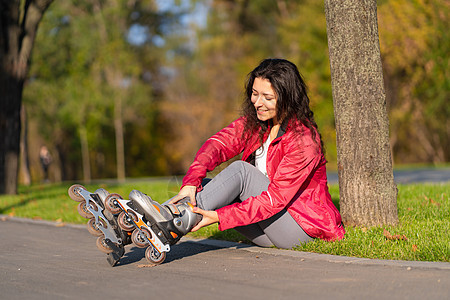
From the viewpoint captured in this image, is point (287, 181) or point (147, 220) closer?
point (147, 220)

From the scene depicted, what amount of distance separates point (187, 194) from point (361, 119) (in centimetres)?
204

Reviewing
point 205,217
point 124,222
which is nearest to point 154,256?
point 124,222

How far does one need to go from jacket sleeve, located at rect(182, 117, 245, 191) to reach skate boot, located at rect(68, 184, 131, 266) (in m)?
0.72

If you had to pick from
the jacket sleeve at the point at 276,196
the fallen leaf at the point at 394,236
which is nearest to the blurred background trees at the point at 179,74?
the fallen leaf at the point at 394,236

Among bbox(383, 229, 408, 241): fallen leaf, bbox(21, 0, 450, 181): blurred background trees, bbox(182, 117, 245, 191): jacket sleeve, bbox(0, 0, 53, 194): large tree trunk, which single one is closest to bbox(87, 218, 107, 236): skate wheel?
bbox(182, 117, 245, 191): jacket sleeve

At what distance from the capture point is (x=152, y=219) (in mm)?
4223

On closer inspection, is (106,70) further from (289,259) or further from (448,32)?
(289,259)

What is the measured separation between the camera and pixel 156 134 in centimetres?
4531

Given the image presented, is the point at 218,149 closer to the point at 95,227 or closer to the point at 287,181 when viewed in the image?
the point at 287,181

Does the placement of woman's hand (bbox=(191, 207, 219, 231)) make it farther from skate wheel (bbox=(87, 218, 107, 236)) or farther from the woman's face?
the woman's face

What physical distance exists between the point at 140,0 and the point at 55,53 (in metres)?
13.2

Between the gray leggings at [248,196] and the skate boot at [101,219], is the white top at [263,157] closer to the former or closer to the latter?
the gray leggings at [248,196]

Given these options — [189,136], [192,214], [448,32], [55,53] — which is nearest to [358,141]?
[192,214]

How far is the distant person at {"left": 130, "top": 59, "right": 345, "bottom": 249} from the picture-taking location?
455 centimetres
